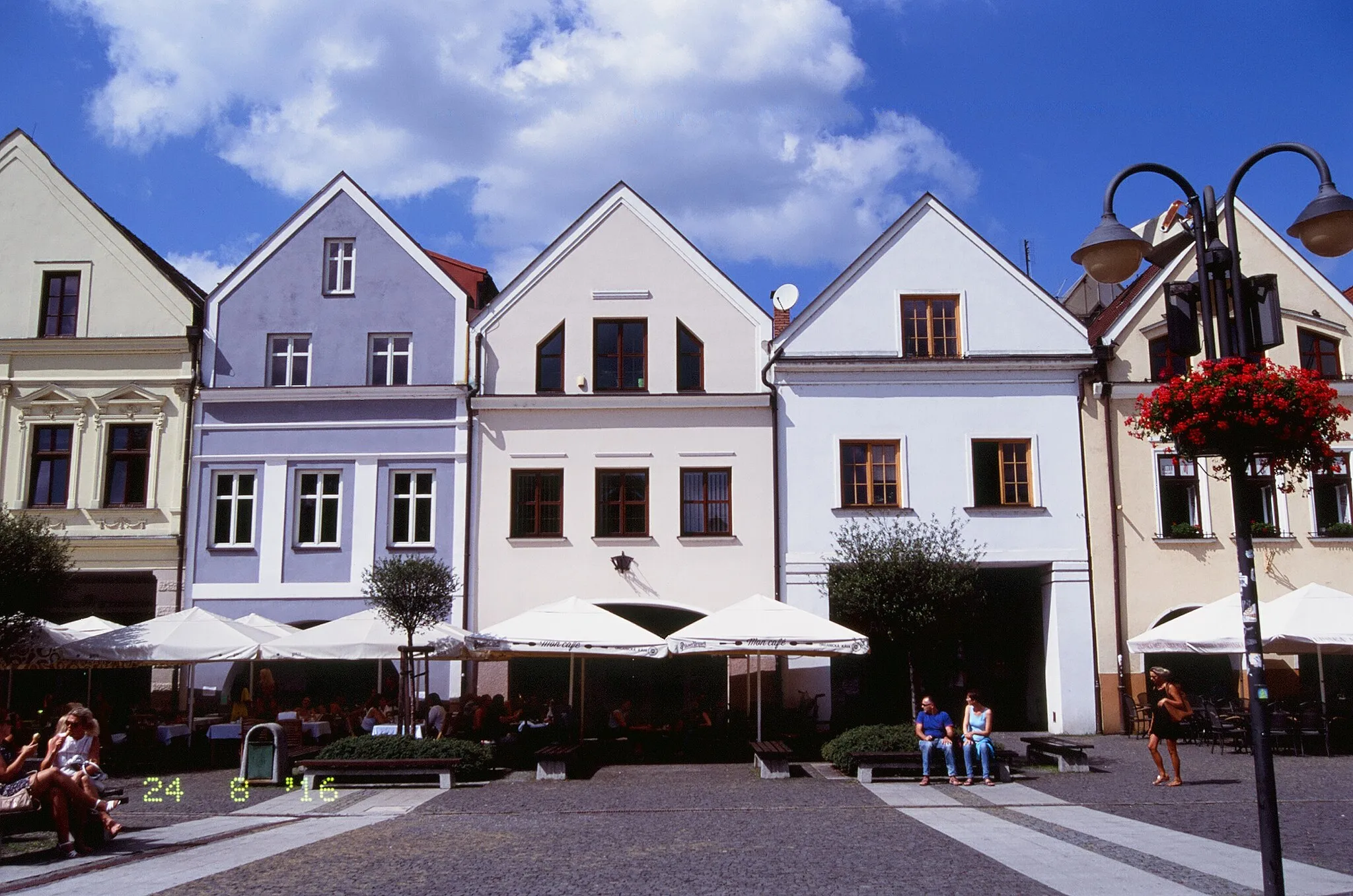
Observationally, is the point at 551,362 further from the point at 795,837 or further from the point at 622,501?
the point at 795,837

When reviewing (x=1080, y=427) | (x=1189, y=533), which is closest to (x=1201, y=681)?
(x=1189, y=533)

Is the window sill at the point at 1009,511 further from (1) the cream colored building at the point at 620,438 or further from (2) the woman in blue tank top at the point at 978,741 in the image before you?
(2) the woman in blue tank top at the point at 978,741

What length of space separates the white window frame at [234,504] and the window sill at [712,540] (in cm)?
950

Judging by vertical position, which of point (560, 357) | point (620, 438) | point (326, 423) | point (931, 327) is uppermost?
point (931, 327)

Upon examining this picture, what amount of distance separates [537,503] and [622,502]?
188 centimetres

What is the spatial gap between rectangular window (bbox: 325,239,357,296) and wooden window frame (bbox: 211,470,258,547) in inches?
181

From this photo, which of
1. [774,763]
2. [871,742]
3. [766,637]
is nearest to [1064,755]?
[871,742]

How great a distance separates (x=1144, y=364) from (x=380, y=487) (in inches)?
673

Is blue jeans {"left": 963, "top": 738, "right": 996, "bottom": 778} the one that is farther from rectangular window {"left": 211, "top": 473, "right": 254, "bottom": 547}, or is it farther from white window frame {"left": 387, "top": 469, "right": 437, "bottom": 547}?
rectangular window {"left": 211, "top": 473, "right": 254, "bottom": 547}

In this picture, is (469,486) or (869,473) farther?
(469,486)

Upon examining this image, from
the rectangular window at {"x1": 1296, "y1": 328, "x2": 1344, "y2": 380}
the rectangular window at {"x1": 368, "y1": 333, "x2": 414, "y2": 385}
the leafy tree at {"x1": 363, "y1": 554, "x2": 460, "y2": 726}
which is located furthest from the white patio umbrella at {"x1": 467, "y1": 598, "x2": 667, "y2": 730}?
the rectangular window at {"x1": 1296, "y1": 328, "x2": 1344, "y2": 380}

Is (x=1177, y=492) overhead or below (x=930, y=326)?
below

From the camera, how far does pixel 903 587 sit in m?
20.6

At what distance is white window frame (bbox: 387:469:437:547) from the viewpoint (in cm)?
2673
